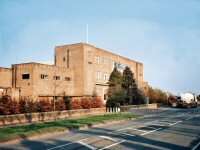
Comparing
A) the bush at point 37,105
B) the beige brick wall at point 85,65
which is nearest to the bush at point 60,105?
the bush at point 37,105

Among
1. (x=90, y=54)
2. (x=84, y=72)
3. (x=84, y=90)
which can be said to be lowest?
(x=84, y=90)

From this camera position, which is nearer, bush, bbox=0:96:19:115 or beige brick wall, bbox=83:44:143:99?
bush, bbox=0:96:19:115

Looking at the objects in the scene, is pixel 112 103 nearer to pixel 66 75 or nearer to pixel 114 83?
pixel 114 83

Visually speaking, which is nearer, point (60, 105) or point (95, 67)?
point (60, 105)

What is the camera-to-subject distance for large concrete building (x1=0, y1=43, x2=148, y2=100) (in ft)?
172

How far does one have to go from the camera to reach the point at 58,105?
41250 millimetres

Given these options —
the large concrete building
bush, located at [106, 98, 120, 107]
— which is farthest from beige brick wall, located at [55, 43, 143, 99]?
bush, located at [106, 98, 120, 107]

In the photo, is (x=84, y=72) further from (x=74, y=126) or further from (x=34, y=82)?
(x=74, y=126)

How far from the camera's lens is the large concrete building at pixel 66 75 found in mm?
52469

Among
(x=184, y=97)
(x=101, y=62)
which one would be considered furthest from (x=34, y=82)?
(x=184, y=97)

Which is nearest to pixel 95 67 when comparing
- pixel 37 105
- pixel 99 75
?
pixel 99 75

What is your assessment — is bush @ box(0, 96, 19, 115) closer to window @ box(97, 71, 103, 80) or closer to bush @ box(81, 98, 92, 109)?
bush @ box(81, 98, 92, 109)

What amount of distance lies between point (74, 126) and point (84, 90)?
38.2 m

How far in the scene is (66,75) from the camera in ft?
205
